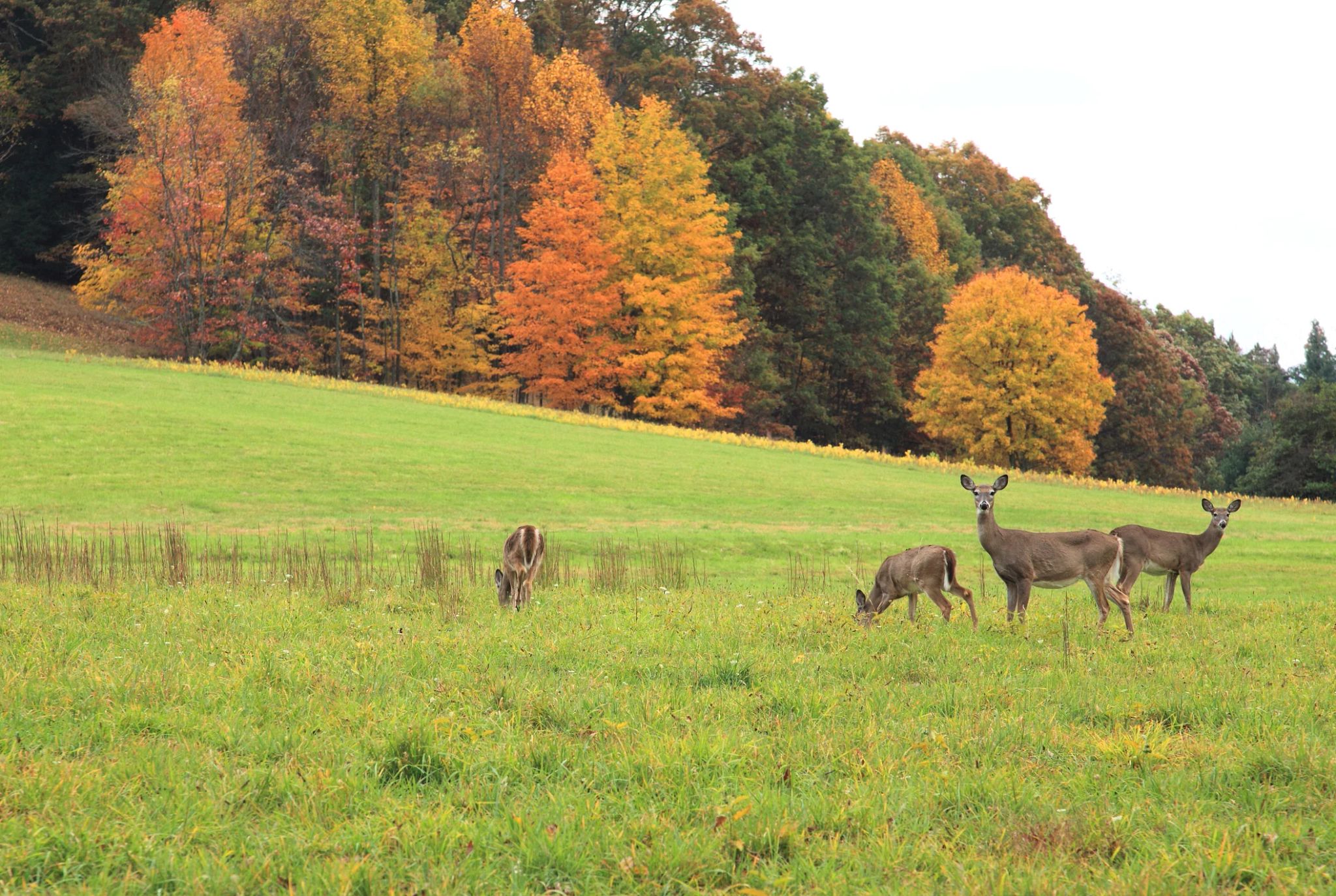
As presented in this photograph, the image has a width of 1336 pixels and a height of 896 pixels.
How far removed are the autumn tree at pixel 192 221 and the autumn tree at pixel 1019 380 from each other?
116 ft

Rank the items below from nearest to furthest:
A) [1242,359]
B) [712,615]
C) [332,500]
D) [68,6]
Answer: [712,615] → [332,500] → [68,6] → [1242,359]

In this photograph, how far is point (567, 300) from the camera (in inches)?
2052

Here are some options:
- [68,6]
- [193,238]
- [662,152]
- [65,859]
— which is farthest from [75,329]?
[65,859]

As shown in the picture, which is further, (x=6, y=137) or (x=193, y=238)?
(x=6, y=137)

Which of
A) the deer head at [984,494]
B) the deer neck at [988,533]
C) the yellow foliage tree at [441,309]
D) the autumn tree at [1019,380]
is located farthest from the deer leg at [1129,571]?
the autumn tree at [1019,380]

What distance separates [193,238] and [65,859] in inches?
2011

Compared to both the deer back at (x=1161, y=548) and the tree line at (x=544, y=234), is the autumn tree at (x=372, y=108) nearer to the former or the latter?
the tree line at (x=544, y=234)

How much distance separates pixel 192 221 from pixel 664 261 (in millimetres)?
21675

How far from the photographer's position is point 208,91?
50469 millimetres

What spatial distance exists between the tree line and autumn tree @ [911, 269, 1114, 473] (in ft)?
0.66

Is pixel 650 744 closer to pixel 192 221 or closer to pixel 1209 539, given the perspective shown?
pixel 1209 539

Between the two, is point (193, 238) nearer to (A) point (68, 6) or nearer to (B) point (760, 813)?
(A) point (68, 6)

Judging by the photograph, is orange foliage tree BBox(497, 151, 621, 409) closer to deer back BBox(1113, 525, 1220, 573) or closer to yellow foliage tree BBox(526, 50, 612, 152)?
yellow foliage tree BBox(526, 50, 612, 152)

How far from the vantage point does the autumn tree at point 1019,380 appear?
6016cm
